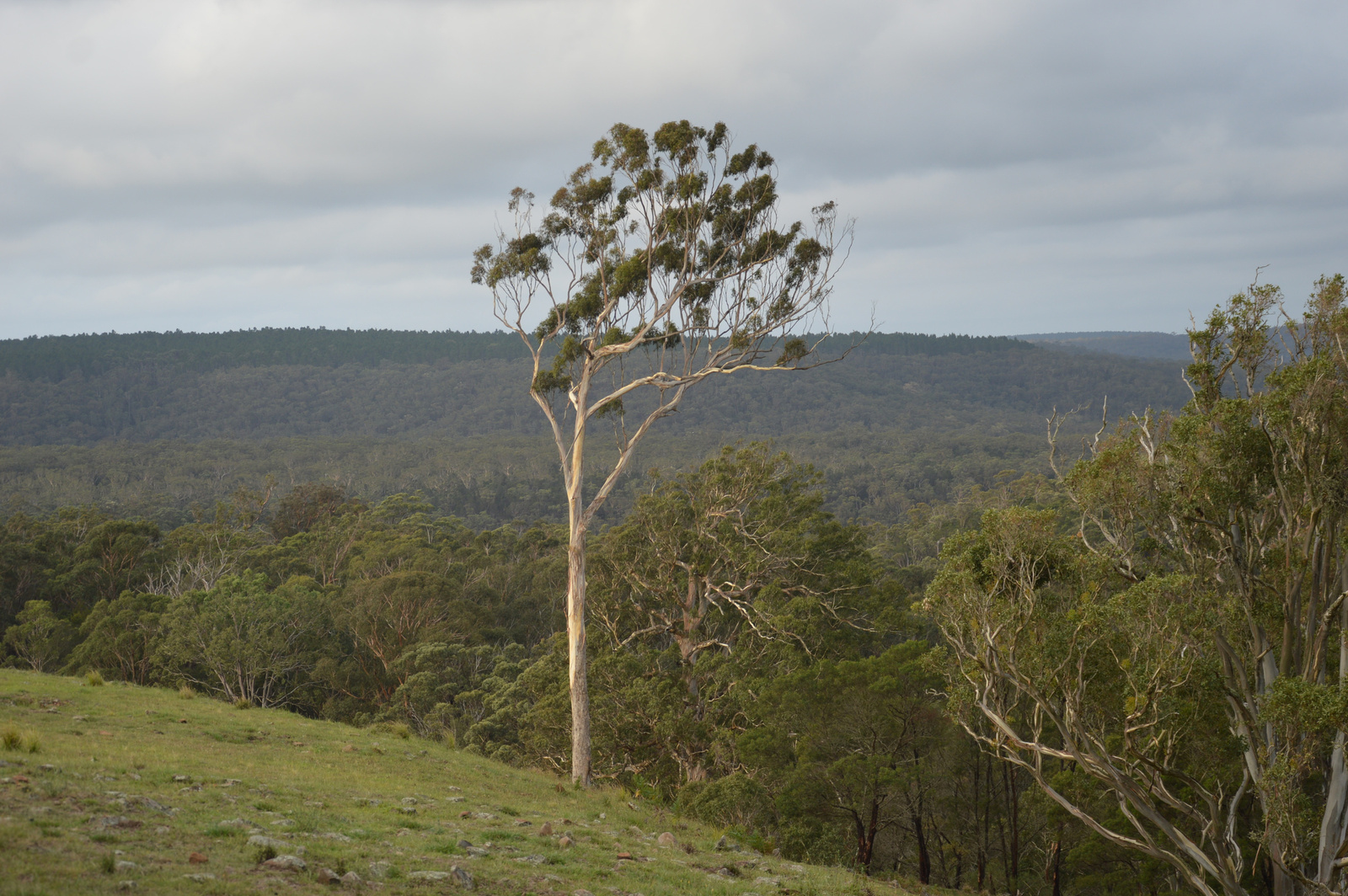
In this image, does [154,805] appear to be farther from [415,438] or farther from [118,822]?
[415,438]

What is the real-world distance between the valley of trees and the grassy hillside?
346 centimetres

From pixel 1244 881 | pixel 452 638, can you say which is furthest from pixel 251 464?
pixel 1244 881

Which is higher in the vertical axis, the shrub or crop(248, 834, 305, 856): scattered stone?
crop(248, 834, 305, 856): scattered stone

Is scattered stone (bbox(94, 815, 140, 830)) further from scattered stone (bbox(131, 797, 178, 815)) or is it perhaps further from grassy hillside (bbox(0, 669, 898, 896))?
scattered stone (bbox(131, 797, 178, 815))

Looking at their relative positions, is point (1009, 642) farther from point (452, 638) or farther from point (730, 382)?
point (730, 382)

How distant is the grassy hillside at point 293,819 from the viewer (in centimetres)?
Answer: 575

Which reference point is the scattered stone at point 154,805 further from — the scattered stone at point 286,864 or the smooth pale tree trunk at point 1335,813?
the smooth pale tree trunk at point 1335,813

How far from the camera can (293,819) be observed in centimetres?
784

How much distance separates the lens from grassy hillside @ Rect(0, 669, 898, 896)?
5754 millimetres

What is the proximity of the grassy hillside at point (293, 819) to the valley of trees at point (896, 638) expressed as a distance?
136 inches

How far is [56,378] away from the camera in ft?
591

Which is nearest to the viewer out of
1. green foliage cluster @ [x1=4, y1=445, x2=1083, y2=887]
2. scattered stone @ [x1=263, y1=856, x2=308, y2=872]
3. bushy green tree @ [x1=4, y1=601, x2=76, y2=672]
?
scattered stone @ [x1=263, y1=856, x2=308, y2=872]

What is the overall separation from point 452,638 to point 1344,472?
106 ft

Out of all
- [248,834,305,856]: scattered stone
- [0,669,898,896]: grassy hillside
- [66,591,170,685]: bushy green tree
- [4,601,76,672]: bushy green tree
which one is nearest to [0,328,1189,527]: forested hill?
[4,601,76,672]: bushy green tree
